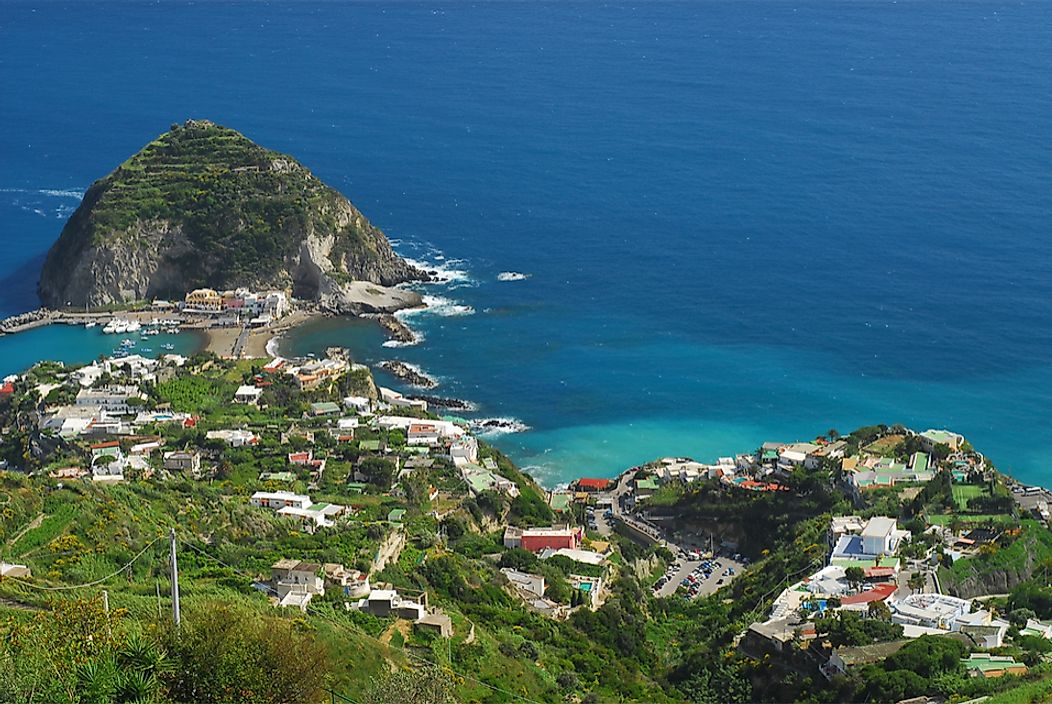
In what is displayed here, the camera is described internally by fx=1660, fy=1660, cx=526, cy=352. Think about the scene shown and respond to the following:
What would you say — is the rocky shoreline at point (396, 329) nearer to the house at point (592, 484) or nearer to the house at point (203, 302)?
the house at point (203, 302)

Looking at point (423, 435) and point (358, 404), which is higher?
point (358, 404)

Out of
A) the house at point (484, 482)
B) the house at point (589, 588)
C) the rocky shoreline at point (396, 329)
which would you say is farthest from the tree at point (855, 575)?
the rocky shoreline at point (396, 329)

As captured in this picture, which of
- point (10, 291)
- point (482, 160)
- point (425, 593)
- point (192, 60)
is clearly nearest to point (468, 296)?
point (10, 291)

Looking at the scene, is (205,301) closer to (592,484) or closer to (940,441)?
(592,484)

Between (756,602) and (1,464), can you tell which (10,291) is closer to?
(1,464)

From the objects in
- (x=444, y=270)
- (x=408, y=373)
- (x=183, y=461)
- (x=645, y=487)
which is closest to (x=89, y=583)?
(x=183, y=461)

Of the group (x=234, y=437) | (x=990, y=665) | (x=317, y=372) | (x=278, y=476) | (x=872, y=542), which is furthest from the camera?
(x=317, y=372)

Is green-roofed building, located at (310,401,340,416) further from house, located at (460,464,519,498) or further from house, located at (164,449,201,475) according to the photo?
house, located at (460,464,519,498)
